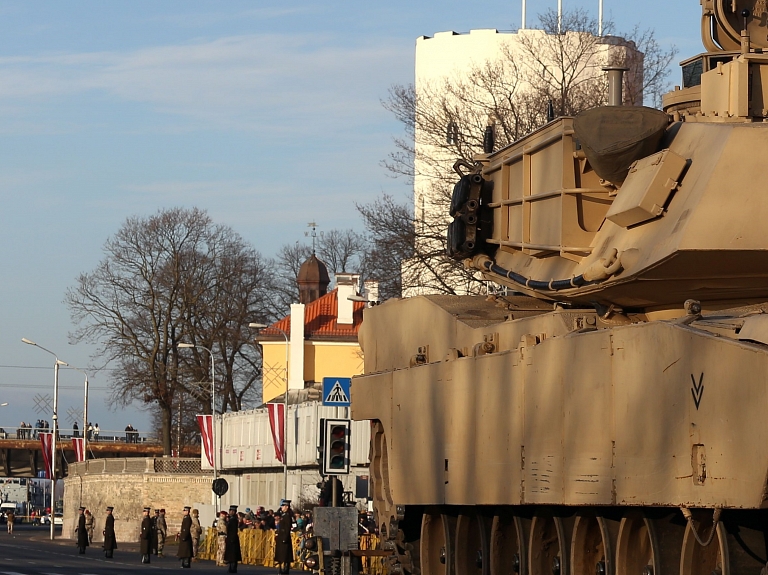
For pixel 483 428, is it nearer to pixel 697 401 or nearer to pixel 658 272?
pixel 658 272

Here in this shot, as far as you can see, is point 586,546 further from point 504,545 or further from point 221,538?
point 221,538

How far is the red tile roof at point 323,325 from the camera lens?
2788 inches

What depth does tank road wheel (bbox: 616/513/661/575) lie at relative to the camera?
461 inches

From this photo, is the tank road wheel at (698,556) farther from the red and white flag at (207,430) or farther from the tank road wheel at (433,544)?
the red and white flag at (207,430)

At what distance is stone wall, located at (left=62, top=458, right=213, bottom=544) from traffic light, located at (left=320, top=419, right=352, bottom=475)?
4061 cm

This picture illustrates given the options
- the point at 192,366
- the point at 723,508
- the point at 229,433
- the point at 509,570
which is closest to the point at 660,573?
the point at 723,508

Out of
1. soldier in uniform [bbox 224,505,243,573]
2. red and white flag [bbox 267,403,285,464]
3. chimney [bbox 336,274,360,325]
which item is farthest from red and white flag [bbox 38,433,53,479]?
soldier in uniform [bbox 224,505,243,573]

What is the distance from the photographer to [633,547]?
11.8m

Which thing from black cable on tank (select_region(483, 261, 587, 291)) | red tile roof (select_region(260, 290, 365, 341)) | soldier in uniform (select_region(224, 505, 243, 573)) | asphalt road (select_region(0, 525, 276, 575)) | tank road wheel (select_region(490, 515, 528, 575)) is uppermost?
red tile roof (select_region(260, 290, 365, 341))

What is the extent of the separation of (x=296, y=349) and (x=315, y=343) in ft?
8.13

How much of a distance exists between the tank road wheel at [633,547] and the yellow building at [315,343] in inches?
2181

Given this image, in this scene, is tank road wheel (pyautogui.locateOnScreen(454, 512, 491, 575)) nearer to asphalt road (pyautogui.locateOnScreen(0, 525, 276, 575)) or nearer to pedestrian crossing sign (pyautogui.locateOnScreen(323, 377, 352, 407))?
pedestrian crossing sign (pyautogui.locateOnScreen(323, 377, 352, 407))

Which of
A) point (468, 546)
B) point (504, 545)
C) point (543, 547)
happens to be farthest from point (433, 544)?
point (543, 547)

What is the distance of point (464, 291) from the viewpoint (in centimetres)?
3991
